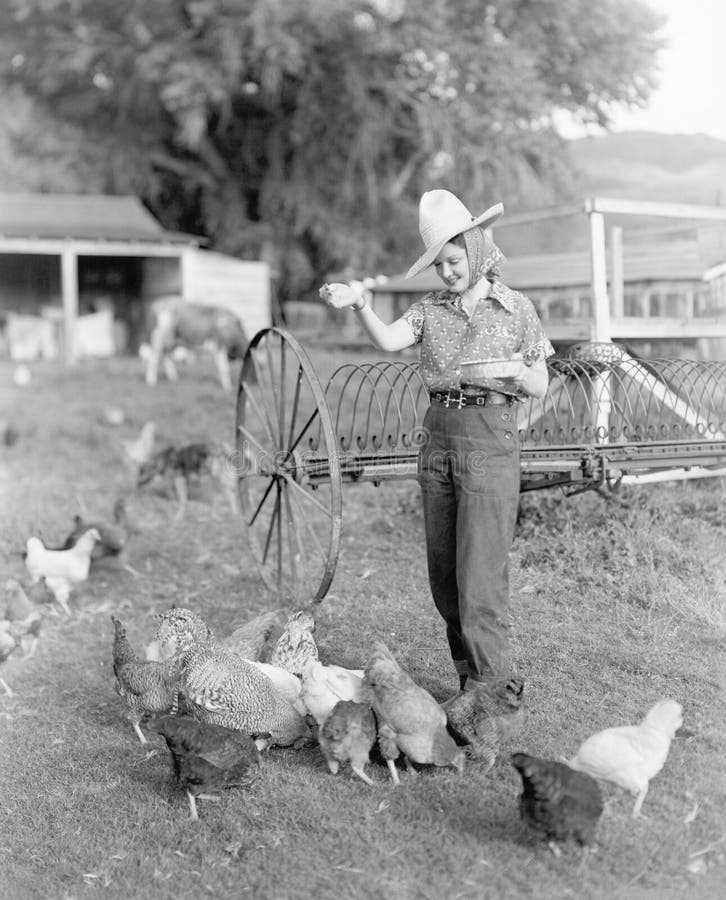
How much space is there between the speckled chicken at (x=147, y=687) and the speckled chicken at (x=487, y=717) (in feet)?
4.53

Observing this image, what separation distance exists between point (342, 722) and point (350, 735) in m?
0.06

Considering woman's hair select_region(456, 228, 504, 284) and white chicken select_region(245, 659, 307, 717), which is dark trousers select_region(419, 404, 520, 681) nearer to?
woman's hair select_region(456, 228, 504, 284)

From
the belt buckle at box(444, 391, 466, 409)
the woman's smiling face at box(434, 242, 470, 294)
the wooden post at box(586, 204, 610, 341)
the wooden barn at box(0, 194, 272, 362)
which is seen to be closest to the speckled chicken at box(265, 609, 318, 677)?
the belt buckle at box(444, 391, 466, 409)

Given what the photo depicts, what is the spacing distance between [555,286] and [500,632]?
6.07 meters

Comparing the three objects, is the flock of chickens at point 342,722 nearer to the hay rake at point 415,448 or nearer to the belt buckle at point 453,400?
the hay rake at point 415,448

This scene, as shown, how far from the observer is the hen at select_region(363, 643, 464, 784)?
4.13 meters

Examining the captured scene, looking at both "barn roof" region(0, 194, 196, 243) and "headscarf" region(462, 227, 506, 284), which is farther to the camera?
"barn roof" region(0, 194, 196, 243)

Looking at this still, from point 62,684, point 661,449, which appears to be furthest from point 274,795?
point 661,449

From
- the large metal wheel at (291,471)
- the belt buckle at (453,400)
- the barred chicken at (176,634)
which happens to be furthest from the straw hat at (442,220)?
the barred chicken at (176,634)

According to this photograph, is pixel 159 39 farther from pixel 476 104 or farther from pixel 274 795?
pixel 274 795

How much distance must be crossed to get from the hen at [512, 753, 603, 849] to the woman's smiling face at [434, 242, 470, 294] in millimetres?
1975

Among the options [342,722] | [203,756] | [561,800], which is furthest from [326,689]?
[561,800]

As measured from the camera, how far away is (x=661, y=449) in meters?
5.84

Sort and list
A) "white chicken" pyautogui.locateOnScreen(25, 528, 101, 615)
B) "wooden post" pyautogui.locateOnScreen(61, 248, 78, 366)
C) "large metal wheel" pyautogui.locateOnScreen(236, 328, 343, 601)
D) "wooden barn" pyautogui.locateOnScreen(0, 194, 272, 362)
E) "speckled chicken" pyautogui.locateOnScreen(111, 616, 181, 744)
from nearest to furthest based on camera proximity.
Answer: "speckled chicken" pyautogui.locateOnScreen(111, 616, 181, 744) → "large metal wheel" pyautogui.locateOnScreen(236, 328, 343, 601) → "white chicken" pyautogui.locateOnScreen(25, 528, 101, 615) → "wooden post" pyautogui.locateOnScreen(61, 248, 78, 366) → "wooden barn" pyautogui.locateOnScreen(0, 194, 272, 362)
